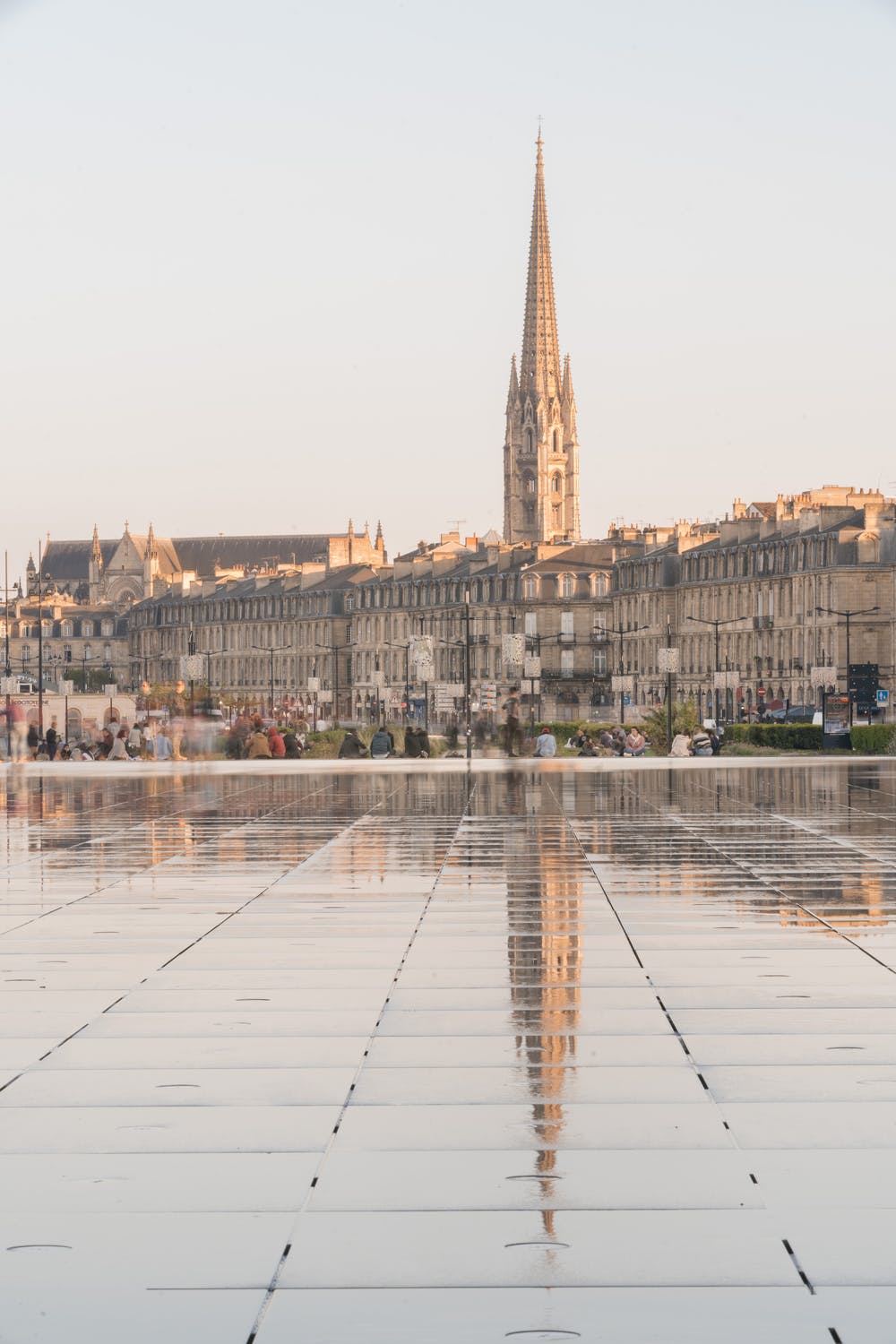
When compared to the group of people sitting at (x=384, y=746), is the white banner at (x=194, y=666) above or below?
above

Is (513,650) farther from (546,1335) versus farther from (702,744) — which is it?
(546,1335)

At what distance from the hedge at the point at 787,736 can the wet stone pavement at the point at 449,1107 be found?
41.7 m

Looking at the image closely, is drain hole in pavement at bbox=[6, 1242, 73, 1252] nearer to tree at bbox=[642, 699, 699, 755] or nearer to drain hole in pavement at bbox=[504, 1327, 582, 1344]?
drain hole in pavement at bbox=[504, 1327, 582, 1344]

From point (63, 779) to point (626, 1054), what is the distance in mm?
34137

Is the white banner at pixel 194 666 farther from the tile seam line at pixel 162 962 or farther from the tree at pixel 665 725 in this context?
the tile seam line at pixel 162 962

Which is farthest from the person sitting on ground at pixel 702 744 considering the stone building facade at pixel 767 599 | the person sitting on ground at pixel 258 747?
the stone building facade at pixel 767 599

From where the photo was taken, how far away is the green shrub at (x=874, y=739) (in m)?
57.5

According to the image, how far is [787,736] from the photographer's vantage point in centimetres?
6188

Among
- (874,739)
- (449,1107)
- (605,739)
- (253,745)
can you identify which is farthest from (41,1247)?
(605,739)

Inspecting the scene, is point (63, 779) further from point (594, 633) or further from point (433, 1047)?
point (594, 633)

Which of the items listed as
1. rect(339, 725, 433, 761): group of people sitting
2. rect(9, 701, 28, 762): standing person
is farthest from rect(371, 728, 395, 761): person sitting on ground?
rect(9, 701, 28, 762): standing person

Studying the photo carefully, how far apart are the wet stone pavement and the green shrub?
3856 cm

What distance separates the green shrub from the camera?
57500 millimetres

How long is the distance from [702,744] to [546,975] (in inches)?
2327
